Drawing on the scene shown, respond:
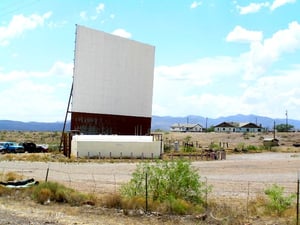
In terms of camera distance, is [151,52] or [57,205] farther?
A: [151,52]

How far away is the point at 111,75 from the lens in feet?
243

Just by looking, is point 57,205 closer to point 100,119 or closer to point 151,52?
point 100,119

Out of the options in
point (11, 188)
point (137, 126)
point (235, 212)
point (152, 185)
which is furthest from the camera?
point (137, 126)

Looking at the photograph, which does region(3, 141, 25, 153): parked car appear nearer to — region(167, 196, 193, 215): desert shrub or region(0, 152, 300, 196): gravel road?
region(0, 152, 300, 196): gravel road

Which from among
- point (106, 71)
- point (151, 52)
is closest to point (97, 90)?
point (106, 71)

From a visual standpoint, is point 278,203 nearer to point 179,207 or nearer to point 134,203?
point 179,207

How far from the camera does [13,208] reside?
48.9ft

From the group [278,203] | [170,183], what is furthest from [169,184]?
[278,203]

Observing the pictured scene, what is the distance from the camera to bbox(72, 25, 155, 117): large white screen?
68688 millimetres

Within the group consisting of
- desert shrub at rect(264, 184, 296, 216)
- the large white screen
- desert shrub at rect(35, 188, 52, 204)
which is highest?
the large white screen

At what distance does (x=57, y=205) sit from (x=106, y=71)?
191 feet

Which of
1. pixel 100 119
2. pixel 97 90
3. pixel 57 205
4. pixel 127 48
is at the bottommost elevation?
pixel 57 205

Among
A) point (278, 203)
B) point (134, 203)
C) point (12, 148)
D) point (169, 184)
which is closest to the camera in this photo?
point (278, 203)

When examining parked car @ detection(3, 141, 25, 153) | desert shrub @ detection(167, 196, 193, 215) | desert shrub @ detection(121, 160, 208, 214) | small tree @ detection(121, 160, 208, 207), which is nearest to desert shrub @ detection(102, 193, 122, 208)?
desert shrub @ detection(121, 160, 208, 214)
